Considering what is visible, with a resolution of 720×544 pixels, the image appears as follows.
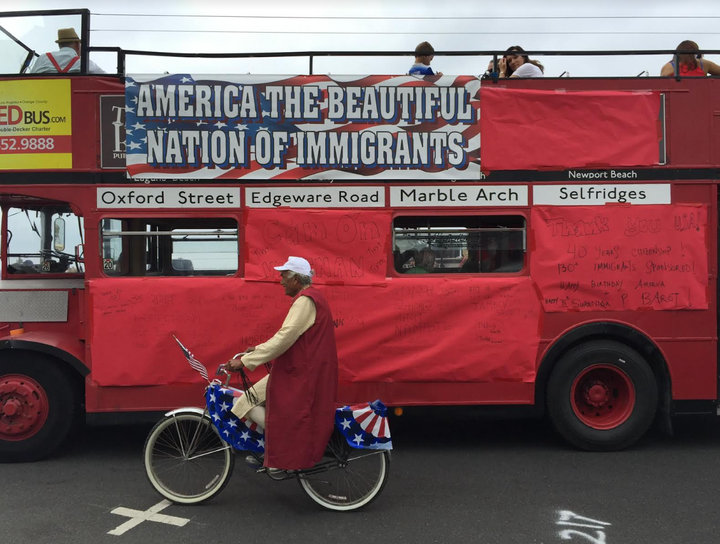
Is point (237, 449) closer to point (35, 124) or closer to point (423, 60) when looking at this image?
point (35, 124)

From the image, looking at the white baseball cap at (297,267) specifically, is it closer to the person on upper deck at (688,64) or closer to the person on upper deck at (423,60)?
the person on upper deck at (423,60)

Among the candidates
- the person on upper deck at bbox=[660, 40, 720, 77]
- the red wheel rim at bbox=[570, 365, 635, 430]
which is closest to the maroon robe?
the red wheel rim at bbox=[570, 365, 635, 430]

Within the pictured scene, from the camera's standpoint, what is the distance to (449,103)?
5.46m

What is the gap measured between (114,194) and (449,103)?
9.80ft

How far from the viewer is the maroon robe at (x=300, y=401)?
4.02m

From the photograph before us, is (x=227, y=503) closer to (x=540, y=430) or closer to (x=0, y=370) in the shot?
(x=0, y=370)

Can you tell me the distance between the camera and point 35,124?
17.3ft

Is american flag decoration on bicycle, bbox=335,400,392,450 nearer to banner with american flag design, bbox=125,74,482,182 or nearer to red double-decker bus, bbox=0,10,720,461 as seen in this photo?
red double-decker bus, bbox=0,10,720,461

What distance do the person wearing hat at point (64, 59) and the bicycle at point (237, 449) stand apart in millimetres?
2914

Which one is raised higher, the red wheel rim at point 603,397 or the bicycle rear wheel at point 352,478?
the red wheel rim at point 603,397

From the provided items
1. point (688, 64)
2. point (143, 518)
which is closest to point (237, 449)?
point (143, 518)

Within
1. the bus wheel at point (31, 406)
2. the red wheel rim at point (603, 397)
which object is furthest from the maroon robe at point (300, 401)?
the red wheel rim at point (603, 397)

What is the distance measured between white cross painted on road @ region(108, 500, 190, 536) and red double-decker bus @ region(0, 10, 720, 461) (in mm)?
1114

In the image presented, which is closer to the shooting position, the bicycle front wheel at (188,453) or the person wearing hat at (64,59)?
the bicycle front wheel at (188,453)
